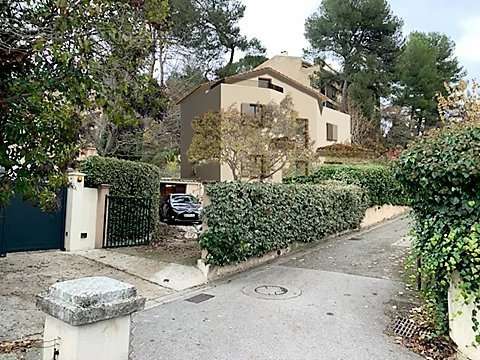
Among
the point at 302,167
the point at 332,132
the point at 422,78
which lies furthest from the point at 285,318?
the point at 422,78

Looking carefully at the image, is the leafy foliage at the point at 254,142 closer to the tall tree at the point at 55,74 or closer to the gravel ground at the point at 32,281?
the gravel ground at the point at 32,281

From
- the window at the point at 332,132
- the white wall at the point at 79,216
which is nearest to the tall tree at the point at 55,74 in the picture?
the white wall at the point at 79,216

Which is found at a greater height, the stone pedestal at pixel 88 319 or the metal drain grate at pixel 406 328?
the stone pedestal at pixel 88 319

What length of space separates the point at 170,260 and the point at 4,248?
3534 millimetres

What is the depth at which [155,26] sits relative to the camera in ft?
16.6

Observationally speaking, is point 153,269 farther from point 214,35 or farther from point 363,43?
point 363,43

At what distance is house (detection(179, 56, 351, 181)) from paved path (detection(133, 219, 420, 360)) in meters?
10.5

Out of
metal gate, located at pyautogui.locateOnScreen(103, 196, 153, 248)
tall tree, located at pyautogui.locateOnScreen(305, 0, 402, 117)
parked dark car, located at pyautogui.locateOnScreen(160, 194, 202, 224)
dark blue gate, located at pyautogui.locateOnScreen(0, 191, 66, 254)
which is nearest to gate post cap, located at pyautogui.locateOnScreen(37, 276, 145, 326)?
dark blue gate, located at pyautogui.locateOnScreen(0, 191, 66, 254)

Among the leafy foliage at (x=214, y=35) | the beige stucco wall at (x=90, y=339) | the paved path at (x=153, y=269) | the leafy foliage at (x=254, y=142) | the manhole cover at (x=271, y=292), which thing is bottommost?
the manhole cover at (x=271, y=292)

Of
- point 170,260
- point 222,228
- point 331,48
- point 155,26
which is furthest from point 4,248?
point 331,48

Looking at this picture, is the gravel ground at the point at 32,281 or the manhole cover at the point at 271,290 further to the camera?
the manhole cover at the point at 271,290

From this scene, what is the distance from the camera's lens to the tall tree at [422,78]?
2984 centimetres

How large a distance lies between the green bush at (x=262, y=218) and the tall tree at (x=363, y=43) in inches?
756

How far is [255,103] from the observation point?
21688mm
